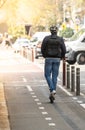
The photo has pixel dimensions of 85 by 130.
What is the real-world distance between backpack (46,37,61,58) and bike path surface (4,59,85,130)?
1.22 metres

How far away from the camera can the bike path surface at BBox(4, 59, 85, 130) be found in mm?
10562

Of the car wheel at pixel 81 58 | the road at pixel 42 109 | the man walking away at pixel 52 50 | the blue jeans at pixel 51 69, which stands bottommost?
the car wheel at pixel 81 58

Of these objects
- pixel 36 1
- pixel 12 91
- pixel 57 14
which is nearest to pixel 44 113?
pixel 12 91

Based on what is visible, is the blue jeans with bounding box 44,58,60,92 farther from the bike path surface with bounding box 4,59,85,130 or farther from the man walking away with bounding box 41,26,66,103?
the bike path surface with bounding box 4,59,85,130

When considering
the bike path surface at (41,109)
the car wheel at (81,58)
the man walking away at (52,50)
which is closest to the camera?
the bike path surface at (41,109)

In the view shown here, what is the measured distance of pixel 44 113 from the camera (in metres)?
12.2

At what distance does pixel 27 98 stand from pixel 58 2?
2496 inches

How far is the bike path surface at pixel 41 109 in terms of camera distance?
34.7 feet

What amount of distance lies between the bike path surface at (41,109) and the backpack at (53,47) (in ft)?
4.01

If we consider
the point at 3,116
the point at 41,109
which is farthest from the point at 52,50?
the point at 3,116

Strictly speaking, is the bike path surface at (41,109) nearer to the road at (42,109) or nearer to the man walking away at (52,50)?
the road at (42,109)

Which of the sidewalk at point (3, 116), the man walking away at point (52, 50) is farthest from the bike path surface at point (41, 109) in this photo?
the man walking away at point (52, 50)

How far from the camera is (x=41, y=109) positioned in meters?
12.8

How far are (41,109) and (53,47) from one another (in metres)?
1.99
